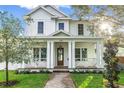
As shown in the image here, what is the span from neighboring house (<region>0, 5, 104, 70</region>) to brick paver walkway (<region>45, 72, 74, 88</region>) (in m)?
2.33

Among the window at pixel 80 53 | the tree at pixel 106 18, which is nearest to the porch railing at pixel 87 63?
the window at pixel 80 53

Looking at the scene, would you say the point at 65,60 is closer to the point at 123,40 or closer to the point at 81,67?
the point at 81,67

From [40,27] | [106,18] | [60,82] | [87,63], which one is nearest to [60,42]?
[40,27]

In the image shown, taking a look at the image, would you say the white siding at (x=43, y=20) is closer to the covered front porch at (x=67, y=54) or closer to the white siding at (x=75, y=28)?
the covered front porch at (x=67, y=54)

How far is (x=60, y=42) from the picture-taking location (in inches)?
832

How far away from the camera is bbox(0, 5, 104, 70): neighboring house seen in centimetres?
2005

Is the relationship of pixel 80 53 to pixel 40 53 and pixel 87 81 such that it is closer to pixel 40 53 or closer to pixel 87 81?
pixel 40 53

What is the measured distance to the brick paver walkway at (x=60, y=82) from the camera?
574 inches

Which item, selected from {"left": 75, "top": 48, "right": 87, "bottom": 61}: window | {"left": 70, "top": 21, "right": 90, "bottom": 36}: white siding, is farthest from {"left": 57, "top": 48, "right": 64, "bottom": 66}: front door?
{"left": 70, "top": 21, "right": 90, "bottom": 36}: white siding

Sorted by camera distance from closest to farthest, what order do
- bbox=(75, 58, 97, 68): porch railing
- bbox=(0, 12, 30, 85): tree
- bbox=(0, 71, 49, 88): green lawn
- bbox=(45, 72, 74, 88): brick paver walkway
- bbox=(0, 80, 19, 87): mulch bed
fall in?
1. bbox=(45, 72, 74, 88): brick paver walkway
2. bbox=(0, 71, 49, 88): green lawn
3. bbox=(0, 80, 19, 87): mulch bed
4. bbox=(0, 12, 30, 85): tree
5. bbox=(75, 58, 97, 68): porch railing

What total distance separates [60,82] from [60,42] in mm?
5992

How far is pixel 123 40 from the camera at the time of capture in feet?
73.9

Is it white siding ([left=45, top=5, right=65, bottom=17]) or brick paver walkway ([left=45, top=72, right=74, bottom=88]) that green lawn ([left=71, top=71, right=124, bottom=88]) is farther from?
white siding ([left=45, top=5, right=65, bottom=17])
